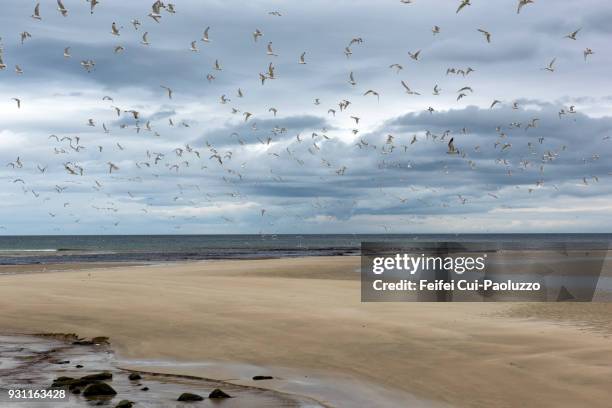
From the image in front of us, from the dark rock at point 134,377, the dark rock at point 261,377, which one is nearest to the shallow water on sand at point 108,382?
the dark rock at point 134,377

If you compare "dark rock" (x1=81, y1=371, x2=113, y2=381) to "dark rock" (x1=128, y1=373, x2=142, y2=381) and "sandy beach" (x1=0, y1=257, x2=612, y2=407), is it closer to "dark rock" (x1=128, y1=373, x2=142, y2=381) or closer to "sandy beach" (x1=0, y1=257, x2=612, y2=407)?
"dark rock" (x1=128, y1=373, x2=142, y2=381)

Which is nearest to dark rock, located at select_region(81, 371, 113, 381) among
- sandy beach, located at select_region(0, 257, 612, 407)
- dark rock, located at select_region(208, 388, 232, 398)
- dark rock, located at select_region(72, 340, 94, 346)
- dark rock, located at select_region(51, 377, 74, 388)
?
dark rock, located at select_region(51, 377, 74, 388)

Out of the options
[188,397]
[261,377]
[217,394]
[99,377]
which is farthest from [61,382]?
[261,377]

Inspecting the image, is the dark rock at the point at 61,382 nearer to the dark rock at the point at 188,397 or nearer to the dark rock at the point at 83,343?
the dark rock at the point at 188,397

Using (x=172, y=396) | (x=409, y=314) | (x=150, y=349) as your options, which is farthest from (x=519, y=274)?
(x=172, y=396)

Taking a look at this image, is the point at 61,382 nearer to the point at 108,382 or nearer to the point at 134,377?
the point at 108,382

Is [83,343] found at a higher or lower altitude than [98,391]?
lower
